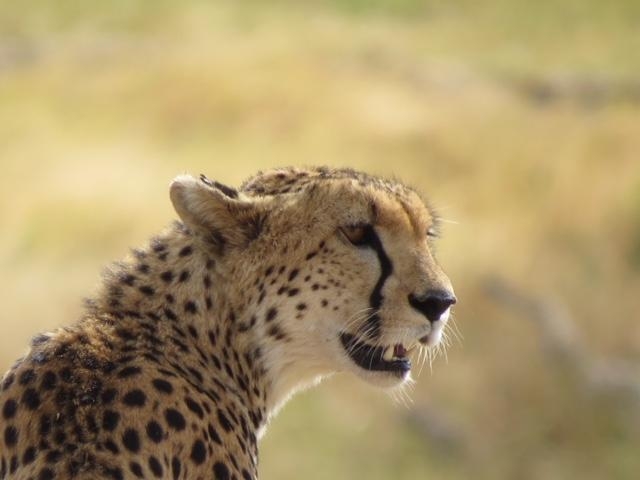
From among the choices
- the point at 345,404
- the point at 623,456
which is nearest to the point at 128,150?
the point at 345,404

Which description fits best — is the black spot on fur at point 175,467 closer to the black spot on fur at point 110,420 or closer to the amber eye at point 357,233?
the black spot on fur at point 110,420

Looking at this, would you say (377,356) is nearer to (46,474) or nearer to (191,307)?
(191,307)

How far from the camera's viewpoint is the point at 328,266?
493 cm

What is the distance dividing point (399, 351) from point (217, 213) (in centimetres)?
66

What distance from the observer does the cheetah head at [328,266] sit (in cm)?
489

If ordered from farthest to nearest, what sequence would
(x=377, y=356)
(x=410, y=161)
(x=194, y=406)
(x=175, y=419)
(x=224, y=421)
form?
(x=410, y=161) < (x=377, y=356) < (x=224, y=421) < (x=194, y=406) < (x=175, y=419)

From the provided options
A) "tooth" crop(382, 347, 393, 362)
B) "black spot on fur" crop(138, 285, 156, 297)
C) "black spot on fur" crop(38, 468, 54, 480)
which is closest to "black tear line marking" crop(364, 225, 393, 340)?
"tooth" crop(382, 347, 393, 362)

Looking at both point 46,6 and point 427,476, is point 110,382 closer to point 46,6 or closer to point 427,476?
point 427,476

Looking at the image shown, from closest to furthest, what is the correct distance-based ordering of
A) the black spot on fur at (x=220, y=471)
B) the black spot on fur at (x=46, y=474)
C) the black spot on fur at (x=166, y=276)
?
the black spot on fur at (x=46, y=474) < the black spot on fur at (x=220, y=471) < the black spot on fur at (x=166, y=276)

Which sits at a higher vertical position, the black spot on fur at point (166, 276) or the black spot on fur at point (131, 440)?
the black spot on fur at point (166, 276)

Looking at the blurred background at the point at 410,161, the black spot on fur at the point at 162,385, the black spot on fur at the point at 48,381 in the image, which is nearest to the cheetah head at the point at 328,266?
the black spot on fur at the point at 162,385

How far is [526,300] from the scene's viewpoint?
66.5 ft

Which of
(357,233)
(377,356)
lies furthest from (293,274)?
(377,356)

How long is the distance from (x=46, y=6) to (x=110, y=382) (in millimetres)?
29063
